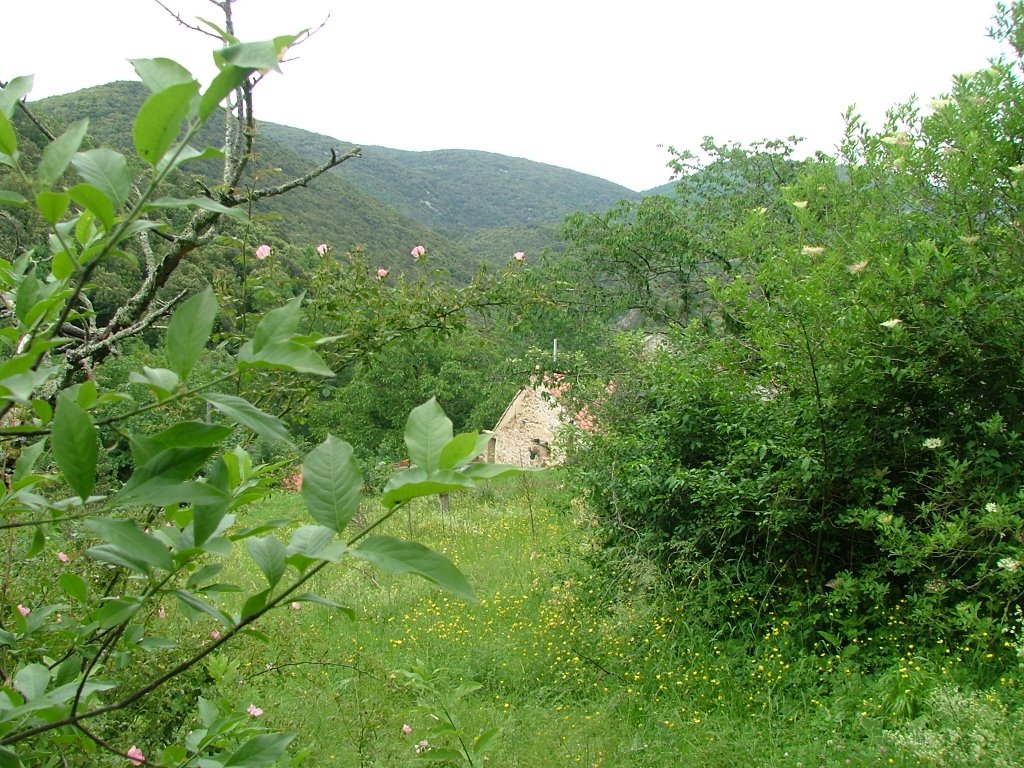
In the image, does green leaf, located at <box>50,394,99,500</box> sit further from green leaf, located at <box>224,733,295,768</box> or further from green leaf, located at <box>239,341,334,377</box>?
green leaf, located at <box>224,733,295,768</box>

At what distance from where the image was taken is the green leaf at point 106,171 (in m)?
0.61

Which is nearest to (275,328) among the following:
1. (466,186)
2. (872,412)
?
(872,412)

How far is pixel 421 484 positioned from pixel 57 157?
40cm

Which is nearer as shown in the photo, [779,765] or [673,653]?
[779,765]

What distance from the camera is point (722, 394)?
4.88 m

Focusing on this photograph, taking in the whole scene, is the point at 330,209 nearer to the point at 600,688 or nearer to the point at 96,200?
the point at 600,688

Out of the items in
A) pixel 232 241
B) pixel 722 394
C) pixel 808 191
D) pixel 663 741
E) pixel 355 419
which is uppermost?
pixel 808 191

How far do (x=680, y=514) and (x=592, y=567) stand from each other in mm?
788

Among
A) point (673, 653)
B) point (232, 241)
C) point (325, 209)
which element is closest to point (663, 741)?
point (673, 653)

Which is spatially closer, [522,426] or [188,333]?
[188,333]

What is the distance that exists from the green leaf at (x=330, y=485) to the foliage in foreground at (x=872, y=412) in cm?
369

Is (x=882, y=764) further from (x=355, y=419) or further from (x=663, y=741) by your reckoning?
(x=355, y=419)

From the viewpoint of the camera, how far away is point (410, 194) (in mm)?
82875

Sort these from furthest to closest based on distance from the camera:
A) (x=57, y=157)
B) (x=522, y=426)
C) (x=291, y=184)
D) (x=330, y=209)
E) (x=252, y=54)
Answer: (x=330, y=209) < (x=522, y=426) < (x=291, y=184) < (x=57, y=157) < (x=252, y=54)
